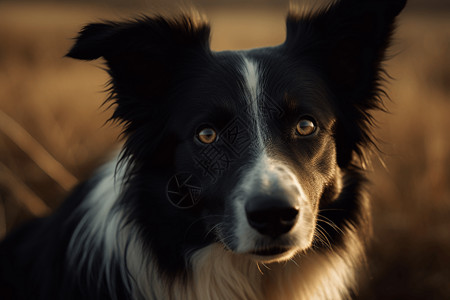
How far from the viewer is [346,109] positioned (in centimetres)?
296

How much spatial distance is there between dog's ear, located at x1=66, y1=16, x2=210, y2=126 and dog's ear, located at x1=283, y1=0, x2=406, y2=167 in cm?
72

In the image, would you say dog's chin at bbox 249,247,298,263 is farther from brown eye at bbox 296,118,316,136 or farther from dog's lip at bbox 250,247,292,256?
brown eye at bbox 296,118,316,136

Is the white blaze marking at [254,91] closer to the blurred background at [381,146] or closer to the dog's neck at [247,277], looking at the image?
the blurred background at [381,146]

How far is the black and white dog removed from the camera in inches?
101

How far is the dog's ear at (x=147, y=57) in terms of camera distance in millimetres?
2629

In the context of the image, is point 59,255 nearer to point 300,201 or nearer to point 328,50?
point 300,201

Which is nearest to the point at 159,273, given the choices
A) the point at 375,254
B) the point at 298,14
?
the point at 298,14

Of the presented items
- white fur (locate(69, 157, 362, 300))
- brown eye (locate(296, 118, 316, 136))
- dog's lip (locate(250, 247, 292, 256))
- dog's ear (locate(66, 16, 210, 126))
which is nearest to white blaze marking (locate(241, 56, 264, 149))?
brown eye (locate(296, 118, 316, 136))

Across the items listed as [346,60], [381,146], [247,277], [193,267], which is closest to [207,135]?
[193,267]

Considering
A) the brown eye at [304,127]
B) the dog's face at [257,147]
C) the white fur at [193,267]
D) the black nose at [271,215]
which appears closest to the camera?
the black nose at [271,215]

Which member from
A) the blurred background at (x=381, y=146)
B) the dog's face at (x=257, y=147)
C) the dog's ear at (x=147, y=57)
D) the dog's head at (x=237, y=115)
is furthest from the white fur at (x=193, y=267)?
the blurred background at (x=381, y=146)

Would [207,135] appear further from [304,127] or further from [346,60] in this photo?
[346,60]

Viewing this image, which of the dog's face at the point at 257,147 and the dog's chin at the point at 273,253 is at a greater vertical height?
the dog's face at the point at 257,147

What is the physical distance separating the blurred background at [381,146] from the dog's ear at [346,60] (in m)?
0.26
